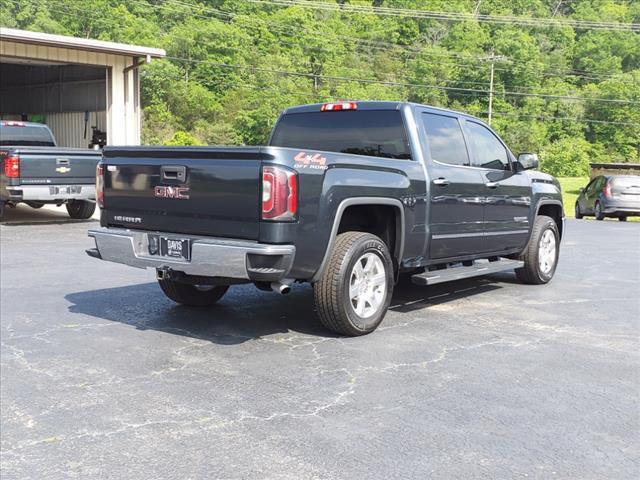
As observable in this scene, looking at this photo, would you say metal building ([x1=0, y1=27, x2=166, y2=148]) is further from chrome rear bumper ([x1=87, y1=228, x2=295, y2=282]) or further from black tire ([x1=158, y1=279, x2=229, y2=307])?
chrome rear bumper ([x1=87, y1=228, x2=295, y2=282])

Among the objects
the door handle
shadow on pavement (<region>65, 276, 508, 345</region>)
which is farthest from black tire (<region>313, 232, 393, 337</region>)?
the door handle

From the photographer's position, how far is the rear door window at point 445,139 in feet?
23.3

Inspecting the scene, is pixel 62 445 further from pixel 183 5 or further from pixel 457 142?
pixel 183 5

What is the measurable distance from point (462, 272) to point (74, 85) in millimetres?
22659

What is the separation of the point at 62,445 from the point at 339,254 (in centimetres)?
272

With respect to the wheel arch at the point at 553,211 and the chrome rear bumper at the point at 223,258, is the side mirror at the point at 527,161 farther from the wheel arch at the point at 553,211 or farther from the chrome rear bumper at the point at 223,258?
the chrome rear bumper at the point at 223,258

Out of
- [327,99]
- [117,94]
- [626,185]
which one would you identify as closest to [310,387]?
[626,185]

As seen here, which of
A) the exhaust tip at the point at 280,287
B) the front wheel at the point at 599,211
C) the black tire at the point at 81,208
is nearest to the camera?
the exhaust tip at the point at 280,287

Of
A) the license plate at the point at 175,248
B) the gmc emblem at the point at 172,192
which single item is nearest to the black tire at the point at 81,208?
the gmc emblem at the point at 172,192

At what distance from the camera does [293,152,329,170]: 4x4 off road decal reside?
5.43m

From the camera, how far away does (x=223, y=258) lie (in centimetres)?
540

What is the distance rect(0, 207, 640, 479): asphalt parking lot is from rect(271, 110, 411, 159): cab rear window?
5.27 feet

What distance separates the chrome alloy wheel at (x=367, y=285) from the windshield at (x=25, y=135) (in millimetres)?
13169

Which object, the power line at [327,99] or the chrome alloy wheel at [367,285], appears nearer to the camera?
the chrome alloy wheel at [367,285]
